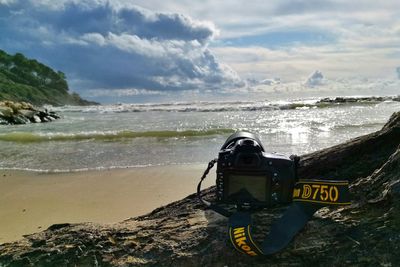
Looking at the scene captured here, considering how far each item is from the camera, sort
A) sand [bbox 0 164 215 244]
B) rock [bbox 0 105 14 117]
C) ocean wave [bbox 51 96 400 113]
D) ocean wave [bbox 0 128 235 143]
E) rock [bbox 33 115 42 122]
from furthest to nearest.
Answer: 1. ocean wave [bbox 51 96 400 113]
2. rock [bbox 33 115 42 122]
3. rock [bbox 0 105 14 117]
4. ocean wave [bbox 0 128 235 143]
5. sand [bbox 0 164 215 244]

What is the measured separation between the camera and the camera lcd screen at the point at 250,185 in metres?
2.02

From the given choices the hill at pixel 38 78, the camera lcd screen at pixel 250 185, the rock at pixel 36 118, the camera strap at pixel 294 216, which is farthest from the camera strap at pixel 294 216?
the hill at pixel 38 78

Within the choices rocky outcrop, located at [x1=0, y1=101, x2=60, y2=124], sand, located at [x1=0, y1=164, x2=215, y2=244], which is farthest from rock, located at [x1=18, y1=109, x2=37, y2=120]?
sand, located at [x1=0, y1=164, x2=215, y2=244]

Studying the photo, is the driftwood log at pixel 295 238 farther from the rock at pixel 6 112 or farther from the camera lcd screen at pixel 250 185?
the rock at pixel 6 112

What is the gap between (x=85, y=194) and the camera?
7250 mm

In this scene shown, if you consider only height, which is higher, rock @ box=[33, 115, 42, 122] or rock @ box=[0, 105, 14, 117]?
rock @ box=[0, 105, 14, 117]

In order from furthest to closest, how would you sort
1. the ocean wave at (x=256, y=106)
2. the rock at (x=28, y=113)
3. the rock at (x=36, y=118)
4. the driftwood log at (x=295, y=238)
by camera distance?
the ocean wave at (x=256, y=106), the rock at (x=28, y=113), the rock at (x=36, y=118), the driftwood log at (x=295, y=238)

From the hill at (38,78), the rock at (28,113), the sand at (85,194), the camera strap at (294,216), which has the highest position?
the hill at (38,78)

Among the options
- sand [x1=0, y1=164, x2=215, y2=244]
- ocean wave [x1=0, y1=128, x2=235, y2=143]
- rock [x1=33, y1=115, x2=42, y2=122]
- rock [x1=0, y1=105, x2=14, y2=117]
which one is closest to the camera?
sand [x1=0, y1=164, x2=215, y2=244]

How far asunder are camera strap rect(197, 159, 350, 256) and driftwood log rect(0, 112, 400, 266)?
57 millimetres

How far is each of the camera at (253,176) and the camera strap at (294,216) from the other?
0.20ft

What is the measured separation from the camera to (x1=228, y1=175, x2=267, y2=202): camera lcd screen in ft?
6.64

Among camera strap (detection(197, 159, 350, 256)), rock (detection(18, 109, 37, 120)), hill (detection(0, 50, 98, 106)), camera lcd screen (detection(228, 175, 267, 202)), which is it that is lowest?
rock (detection(18, 109, 37, 120))

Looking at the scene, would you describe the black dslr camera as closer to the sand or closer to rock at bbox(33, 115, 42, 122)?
the sand
